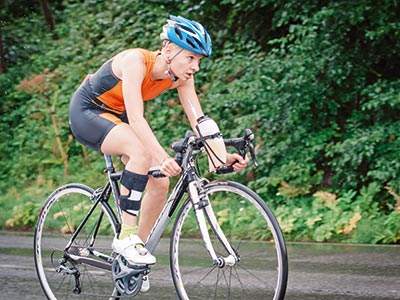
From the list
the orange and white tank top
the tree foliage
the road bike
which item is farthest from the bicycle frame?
the tree foliage

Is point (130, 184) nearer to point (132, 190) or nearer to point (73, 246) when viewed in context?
point (132, 190)

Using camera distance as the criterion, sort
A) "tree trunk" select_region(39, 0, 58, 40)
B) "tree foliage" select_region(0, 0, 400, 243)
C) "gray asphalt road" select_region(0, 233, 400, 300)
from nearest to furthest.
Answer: "gray asphalt road" select_region(0, 233, 400, 300)
"tree foliage" select_region(0, 0, 400, 243)
"tree trunk" select_region(39, 0, 58, 40)

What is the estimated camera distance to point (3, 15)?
61.6 ft

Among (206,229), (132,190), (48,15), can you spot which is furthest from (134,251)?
(48,15)

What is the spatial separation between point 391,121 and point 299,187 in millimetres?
1450

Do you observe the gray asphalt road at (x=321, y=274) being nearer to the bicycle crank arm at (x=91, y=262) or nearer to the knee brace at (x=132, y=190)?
the bicycle crank arm at (x=91, y=262)

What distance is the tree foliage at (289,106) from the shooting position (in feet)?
36.0

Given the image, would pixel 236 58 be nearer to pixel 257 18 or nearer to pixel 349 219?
pixel 257 18

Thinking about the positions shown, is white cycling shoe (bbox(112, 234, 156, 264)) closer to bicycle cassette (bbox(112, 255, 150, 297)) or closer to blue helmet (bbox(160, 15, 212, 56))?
bicycle cassette (bbox(112, 255, 150, 297))

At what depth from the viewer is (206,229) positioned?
5.22 m

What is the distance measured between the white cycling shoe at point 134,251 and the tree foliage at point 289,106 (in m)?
4.82

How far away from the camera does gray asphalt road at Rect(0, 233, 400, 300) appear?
6691 mm

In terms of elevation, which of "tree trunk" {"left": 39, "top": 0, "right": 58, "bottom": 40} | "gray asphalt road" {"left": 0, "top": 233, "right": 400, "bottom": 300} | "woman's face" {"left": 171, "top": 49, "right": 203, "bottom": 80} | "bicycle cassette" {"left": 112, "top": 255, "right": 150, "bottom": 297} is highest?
"tree trunk" {"left": 39, "top": 0, "right": 58, "bottom": 40}

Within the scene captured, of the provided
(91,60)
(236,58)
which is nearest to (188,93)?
(236,58)
